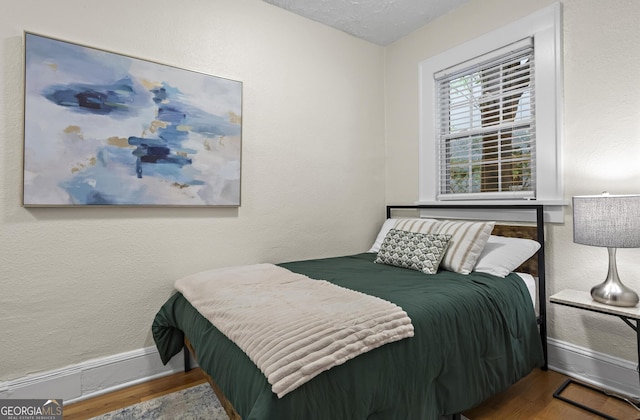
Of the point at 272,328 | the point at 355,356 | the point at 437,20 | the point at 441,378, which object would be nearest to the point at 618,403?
the point at 441,378

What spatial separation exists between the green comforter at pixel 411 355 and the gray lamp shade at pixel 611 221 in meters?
0.48

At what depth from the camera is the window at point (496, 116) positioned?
7.01 ft

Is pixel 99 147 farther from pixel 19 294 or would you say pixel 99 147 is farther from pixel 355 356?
pixel 355 356

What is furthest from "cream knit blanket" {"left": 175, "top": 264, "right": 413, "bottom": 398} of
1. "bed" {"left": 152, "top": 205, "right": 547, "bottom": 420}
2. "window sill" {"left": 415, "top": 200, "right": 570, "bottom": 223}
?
"window sill" {"left": 415, "top": 200, "right": 570, "bottom": 223}

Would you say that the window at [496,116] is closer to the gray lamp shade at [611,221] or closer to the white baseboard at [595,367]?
the gray lamp shade at [611,221]

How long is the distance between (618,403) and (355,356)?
169 centimetres

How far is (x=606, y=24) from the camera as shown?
1.91 metres

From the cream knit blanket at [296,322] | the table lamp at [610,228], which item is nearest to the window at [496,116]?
the table lamp at [610,228]

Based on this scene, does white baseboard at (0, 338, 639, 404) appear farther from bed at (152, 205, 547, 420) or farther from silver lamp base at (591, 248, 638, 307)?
silver lamp base at (591, 248, 638, 307)

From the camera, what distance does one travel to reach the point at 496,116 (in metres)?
2.47

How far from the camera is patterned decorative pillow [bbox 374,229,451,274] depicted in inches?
81.6

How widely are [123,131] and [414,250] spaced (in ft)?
6.34

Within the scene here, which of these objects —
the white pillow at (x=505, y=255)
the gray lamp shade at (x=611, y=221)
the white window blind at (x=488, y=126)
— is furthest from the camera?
the white window blind at (x=488, y=126)

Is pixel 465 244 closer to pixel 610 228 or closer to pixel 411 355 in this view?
pixel 610 228
